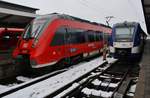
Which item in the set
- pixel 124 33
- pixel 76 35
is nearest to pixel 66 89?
pixel 76 35

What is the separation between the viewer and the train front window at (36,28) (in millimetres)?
10586

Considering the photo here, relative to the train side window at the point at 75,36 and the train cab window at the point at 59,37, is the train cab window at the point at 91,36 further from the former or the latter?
the train cab window at the point at 59,37

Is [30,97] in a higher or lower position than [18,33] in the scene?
lower

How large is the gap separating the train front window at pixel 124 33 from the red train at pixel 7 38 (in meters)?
6.54

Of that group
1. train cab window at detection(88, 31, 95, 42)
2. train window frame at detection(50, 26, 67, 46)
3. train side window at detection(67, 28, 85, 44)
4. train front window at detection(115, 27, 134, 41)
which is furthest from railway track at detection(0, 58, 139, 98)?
train cab window at detection(88, 31, 95, 42)

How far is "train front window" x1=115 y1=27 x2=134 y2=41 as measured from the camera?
13.9 meters

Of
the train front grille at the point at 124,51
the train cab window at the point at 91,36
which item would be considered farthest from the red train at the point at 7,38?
the train front grille at the point at 124,51

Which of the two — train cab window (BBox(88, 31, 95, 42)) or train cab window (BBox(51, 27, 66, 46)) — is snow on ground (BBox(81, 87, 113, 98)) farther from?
train cab window (BBox(88, 31, 95, 42))

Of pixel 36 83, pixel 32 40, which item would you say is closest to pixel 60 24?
pixel 32 40

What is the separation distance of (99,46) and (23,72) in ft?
30.4

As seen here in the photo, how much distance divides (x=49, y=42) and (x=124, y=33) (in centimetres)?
Result: 586

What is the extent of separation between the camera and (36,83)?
874 centimetres

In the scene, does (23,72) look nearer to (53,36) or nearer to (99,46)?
(53,36)

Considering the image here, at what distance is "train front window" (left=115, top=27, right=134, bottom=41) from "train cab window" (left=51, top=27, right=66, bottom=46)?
13.8 ft
